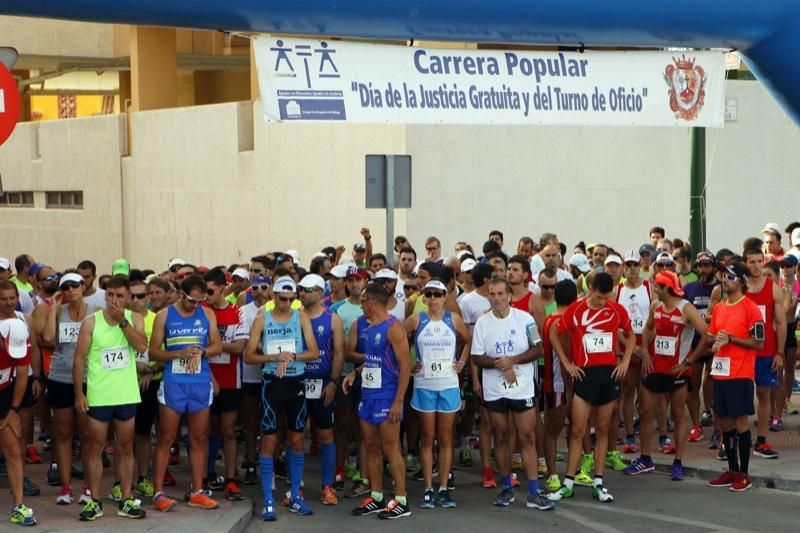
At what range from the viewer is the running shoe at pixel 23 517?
9242 mm

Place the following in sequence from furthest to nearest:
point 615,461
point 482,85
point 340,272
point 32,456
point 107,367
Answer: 1. point 32,456
2. point 615,461
3. point 340,272
4. point 107,367
5. point 482,85

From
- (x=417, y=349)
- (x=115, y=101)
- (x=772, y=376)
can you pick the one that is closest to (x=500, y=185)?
(x=772, y=376)

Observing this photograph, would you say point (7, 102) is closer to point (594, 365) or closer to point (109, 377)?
point (109, 377)

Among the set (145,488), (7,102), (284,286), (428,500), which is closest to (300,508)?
(428,500)

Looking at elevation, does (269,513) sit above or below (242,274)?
below

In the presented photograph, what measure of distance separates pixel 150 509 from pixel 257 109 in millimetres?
13063

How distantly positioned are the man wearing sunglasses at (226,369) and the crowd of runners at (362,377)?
0.06 feet

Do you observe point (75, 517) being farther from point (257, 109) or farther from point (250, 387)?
point (257, 109)

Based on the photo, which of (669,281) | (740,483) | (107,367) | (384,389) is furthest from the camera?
(669,281)

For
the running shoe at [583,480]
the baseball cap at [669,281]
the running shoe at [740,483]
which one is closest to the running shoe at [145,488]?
the running shoe at [583,480]

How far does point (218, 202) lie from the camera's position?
2352 cm

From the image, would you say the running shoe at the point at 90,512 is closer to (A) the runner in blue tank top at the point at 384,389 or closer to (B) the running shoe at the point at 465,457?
(A) the runner in blue tank top at the point at 384,389

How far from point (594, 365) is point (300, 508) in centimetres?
244

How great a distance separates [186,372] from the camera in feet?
32.1
